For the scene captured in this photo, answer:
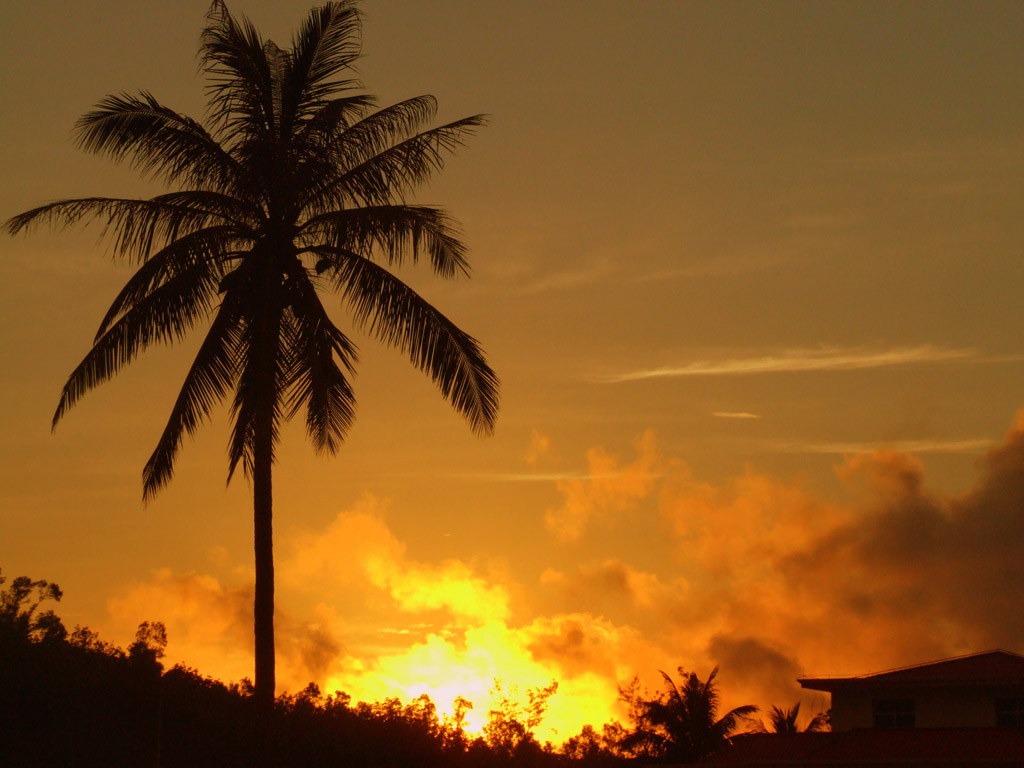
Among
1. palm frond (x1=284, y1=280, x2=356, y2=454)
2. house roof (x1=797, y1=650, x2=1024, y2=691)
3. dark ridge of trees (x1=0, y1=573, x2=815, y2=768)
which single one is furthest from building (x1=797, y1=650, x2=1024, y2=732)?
palm frond (x1=284, y1=280, x2=356, y2=454)

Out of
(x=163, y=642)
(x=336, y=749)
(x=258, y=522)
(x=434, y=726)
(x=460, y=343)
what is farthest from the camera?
(x=163, y=642)

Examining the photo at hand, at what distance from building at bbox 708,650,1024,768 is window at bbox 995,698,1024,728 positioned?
28 millimetres

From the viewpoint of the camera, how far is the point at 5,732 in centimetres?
2636

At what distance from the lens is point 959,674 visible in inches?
1398

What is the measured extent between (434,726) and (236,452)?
16930 millimetres

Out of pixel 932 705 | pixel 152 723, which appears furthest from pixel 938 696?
pixel 152 723

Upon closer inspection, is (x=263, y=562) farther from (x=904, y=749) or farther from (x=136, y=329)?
(x=904, y=749)

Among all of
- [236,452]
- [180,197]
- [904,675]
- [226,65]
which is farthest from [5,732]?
[904,675]

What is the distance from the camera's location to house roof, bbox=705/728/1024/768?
32.8 m

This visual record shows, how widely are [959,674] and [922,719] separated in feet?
5.75

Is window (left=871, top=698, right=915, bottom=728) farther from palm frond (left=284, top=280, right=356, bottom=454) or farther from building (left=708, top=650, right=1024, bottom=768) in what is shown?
palm frond (left=284, top=280, right=356, bottom=454)

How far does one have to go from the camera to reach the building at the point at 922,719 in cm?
3362

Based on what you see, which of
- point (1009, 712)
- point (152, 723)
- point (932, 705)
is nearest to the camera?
point (152, 723)

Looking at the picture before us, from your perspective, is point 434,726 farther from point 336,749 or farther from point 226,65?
point 226,65
